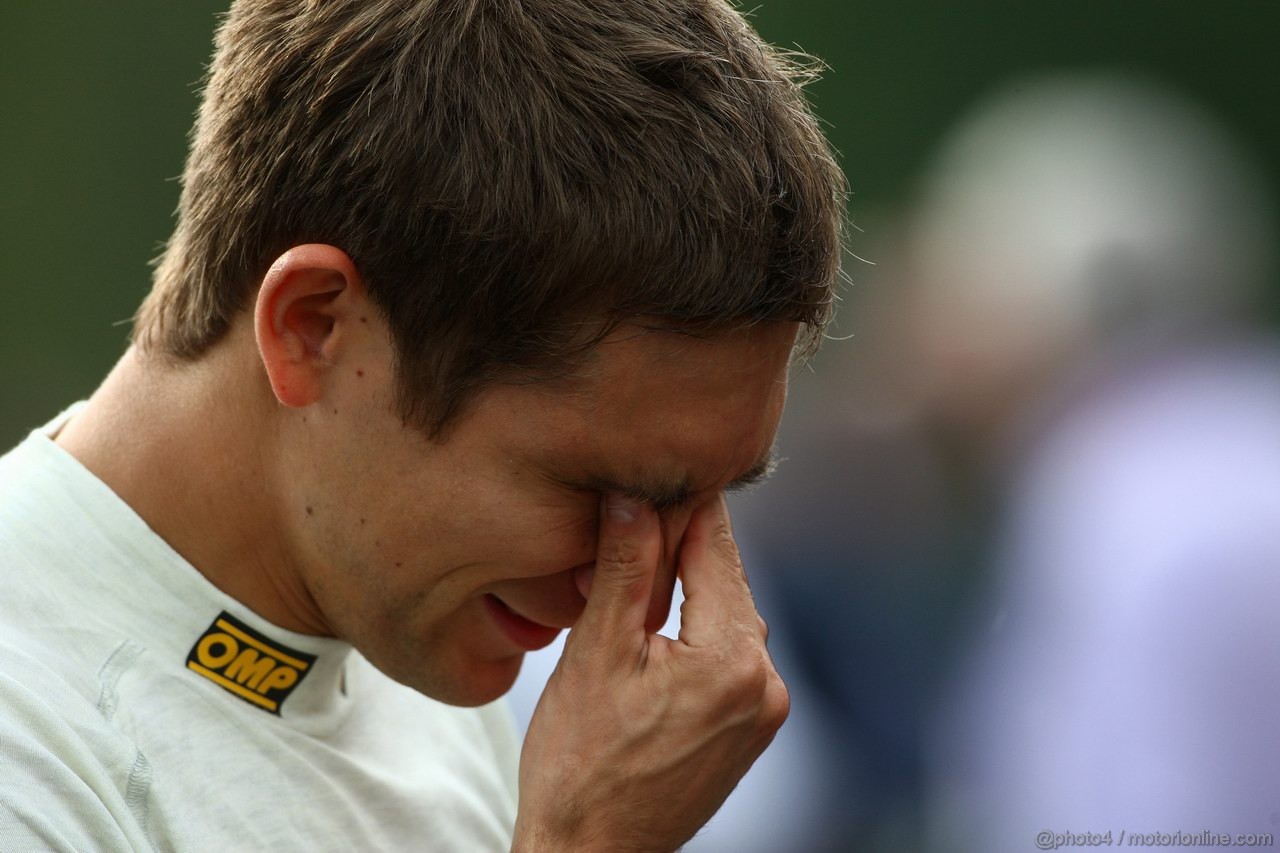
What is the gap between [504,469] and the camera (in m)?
1.89

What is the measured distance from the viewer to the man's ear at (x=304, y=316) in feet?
5.89

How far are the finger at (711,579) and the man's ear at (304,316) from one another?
63 centimetres

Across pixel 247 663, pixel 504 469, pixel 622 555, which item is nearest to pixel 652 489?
pixel 622 555

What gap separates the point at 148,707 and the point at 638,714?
2.25ft

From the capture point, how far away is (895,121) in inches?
233

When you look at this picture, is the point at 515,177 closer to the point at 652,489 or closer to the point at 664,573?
the point at 652,489

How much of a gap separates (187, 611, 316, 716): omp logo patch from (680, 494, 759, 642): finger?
0.59 metres

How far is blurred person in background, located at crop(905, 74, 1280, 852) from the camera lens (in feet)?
10.9

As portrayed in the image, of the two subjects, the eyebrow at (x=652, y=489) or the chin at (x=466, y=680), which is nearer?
the eyebrow at (x=652, y=489)

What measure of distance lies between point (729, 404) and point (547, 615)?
1.53 ft

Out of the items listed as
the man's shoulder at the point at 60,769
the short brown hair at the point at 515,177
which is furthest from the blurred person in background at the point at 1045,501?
the man's shoulder at the point at 60,769

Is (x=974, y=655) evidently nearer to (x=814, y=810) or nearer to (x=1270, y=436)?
(x=814, y=810)

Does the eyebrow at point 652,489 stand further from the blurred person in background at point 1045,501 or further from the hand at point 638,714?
the blurred person in background at point 1045,501

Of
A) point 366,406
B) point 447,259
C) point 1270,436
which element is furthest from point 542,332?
point 1270,436
